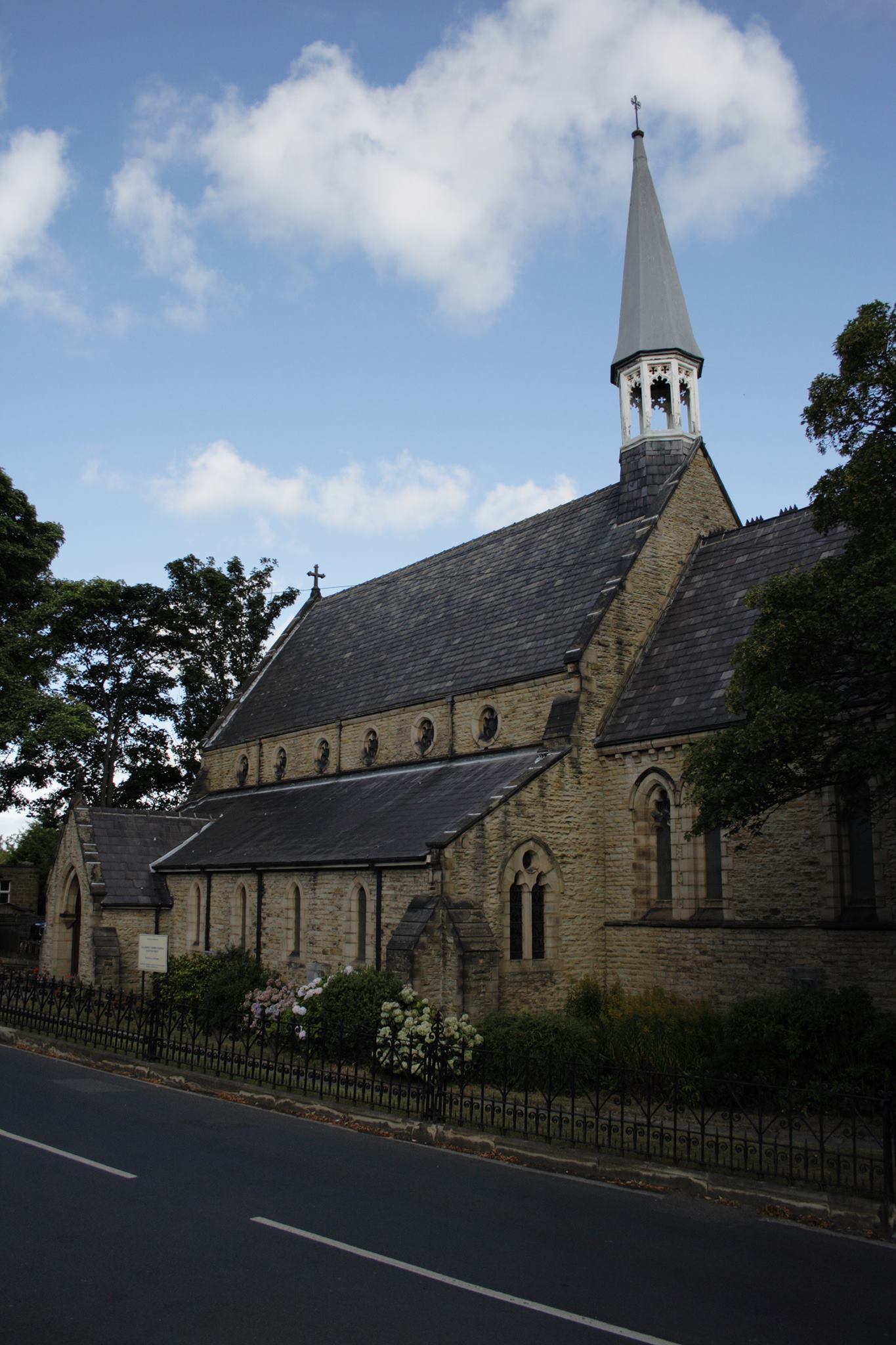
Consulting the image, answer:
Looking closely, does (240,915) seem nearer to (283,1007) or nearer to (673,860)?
(283,1007)

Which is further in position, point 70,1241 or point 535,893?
point 535,893

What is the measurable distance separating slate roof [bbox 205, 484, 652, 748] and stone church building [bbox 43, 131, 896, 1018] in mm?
105

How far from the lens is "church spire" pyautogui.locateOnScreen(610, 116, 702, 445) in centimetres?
2742

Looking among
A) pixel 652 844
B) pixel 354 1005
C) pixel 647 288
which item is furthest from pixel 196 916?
pixel 647 288

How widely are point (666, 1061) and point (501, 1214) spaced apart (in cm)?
778

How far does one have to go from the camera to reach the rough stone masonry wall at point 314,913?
21.4 meters

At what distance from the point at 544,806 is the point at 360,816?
18.6 feet

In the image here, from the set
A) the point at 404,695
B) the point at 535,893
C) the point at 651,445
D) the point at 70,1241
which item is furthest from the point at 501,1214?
the point at 651,445

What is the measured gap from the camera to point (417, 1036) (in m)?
16.2

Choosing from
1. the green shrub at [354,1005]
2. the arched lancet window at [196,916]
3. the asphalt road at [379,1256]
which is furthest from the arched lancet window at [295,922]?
the asphalt road at [379,1256]

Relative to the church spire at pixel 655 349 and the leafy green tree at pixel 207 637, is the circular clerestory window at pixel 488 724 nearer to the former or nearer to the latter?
the church spire at pixel 655 349

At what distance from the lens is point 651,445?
88.5 ft

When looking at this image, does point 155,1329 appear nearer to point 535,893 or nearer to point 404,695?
point 535,893

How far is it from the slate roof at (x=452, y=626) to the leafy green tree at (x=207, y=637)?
8.30m
